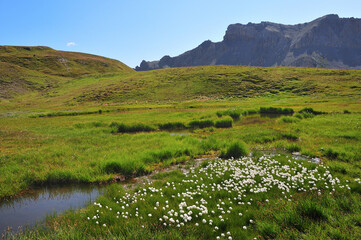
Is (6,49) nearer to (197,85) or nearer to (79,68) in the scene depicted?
(79,68)

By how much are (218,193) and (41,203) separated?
28.0 feet

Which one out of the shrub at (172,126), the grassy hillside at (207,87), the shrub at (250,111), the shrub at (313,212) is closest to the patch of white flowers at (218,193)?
the shrub at (313,212)

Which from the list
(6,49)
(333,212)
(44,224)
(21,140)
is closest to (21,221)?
(44,224)

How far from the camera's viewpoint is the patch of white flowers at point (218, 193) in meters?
7.09

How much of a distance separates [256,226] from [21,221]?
923cm

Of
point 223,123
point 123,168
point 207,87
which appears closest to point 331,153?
point 123,168

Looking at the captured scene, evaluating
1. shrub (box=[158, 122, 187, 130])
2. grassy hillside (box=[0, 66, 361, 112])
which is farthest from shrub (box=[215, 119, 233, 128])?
grassy hillside (box=[0, 66, 361, 112])

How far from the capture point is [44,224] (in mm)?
7293

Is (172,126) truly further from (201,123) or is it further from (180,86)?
(180,86)

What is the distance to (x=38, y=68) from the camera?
12512 centimetres

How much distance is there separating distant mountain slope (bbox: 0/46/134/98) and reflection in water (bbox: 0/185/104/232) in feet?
314

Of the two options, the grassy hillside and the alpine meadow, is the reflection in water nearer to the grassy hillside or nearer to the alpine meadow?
the alpine meadow

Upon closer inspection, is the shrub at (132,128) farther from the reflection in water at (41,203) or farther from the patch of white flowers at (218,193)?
the patch of white flowers at (218,193)

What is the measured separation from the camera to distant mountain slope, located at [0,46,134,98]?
307 feet
